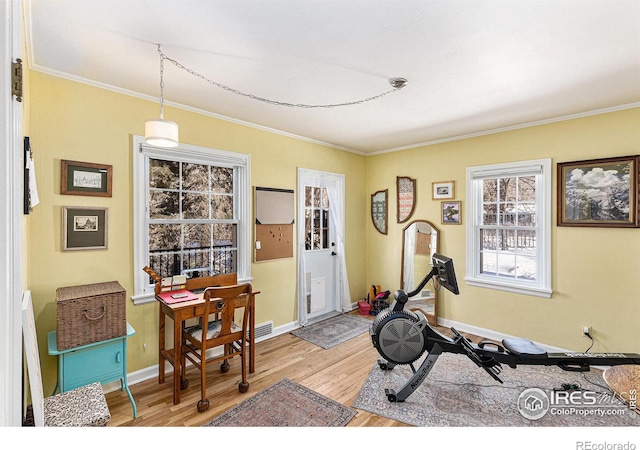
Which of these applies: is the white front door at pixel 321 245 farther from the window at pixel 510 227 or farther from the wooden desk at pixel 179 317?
the window at pixel 510 227

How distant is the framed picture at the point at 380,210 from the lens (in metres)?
4.89

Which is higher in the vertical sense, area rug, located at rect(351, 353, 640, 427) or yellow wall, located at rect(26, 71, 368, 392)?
yellow wall, located at rect(26, 71, 368, 392)

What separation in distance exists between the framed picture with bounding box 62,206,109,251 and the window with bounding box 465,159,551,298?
3.94 metres

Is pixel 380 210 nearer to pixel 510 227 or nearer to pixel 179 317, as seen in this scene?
pixel 510 227

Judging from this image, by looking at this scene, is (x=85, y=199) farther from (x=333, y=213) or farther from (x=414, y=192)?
(x=414, y=192)

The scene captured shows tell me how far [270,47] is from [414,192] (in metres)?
3.10

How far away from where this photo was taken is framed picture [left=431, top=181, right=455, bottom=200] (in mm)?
4086

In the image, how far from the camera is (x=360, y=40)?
1884 mm

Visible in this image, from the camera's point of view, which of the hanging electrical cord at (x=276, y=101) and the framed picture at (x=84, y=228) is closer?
the hanging electrical cord at (x=276, y=101)

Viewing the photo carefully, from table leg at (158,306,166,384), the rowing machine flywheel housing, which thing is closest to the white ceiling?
table leg at (158,306,166,384)

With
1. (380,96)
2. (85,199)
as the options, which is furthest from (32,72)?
(380,96)

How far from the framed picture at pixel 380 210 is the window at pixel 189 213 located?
2.27m

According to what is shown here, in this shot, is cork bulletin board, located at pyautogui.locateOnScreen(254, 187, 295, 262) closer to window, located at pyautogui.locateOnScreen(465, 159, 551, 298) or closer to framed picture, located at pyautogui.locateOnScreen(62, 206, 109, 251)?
framed picture, located at pyautogui.locateOnScreen(62, 206, 109, 251)

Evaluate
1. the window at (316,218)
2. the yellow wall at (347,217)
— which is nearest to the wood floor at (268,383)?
the yellow wall at (347,217)
